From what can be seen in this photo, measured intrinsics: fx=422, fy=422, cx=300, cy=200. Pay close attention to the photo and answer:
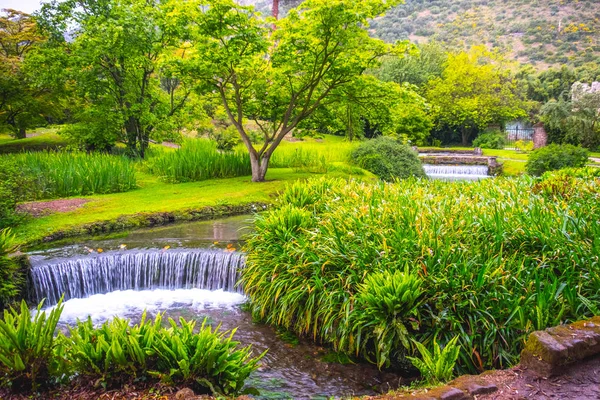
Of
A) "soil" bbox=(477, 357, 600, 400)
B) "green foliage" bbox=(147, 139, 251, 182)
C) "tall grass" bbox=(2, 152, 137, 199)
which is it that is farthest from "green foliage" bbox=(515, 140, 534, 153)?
"soil" bbox=(477, 357, 600, 400)

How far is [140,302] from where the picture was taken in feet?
20.6

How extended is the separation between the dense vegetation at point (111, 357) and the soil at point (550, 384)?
182 centimetres

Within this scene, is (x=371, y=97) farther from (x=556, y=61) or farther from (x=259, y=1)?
(x=259, y=1)

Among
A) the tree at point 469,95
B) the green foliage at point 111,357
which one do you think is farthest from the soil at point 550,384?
the tree at point 469,95

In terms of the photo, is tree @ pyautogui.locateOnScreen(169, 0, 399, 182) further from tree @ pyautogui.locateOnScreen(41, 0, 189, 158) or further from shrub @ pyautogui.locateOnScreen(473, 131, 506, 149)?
shrub @ pyautogui.locateOnScreen(473, 131, 506, 149)

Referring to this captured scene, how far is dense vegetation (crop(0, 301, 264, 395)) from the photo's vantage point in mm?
2797

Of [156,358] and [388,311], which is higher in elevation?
[156,358]

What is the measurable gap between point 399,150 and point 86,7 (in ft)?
39.3

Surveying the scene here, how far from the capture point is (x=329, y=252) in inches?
198

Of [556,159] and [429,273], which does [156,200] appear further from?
[556,159]

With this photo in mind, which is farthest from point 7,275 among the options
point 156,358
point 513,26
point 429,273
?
point 513,26

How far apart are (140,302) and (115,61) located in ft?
A: 33.1

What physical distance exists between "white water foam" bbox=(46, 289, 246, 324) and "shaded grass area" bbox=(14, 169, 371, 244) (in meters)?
2.01

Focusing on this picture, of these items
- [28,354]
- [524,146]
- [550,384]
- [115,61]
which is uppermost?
[115,61]
